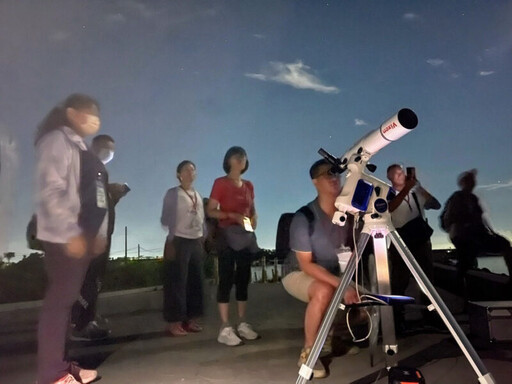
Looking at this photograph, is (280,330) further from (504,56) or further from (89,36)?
(504,56)

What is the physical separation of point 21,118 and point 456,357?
107 inches

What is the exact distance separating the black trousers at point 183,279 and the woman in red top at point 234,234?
119 mm

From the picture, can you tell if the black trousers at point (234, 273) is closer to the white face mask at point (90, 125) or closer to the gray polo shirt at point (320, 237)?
the gray polo shirt at point (320, 237)

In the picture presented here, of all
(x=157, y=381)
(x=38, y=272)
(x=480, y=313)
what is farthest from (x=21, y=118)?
(x=480, y=313)

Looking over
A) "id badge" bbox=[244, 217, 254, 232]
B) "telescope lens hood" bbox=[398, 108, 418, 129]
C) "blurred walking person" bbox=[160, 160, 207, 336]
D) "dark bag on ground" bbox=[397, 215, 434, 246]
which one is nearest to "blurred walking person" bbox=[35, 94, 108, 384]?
"blurred walking person" bbox=[160, 160, 207, 336]

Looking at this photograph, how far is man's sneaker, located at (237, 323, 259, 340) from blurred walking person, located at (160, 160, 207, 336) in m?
0.23

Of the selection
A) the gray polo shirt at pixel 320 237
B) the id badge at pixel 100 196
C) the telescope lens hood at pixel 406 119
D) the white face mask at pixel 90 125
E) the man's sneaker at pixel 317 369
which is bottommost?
the man's sneaker at pixel 317 369

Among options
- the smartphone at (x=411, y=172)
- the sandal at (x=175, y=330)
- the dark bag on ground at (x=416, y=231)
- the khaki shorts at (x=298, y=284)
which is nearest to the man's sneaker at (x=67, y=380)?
the sandal at (x=175, y=330)

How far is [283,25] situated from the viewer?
8.52ft

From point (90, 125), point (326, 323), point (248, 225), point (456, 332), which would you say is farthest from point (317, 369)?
point (90, 125)

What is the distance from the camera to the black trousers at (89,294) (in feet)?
7.41

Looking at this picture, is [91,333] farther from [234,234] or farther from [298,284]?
[298,284]

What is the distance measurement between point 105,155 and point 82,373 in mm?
1135

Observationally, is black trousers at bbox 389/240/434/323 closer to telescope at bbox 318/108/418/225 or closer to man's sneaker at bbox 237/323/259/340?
telescope at bbox 318/108/418/225
